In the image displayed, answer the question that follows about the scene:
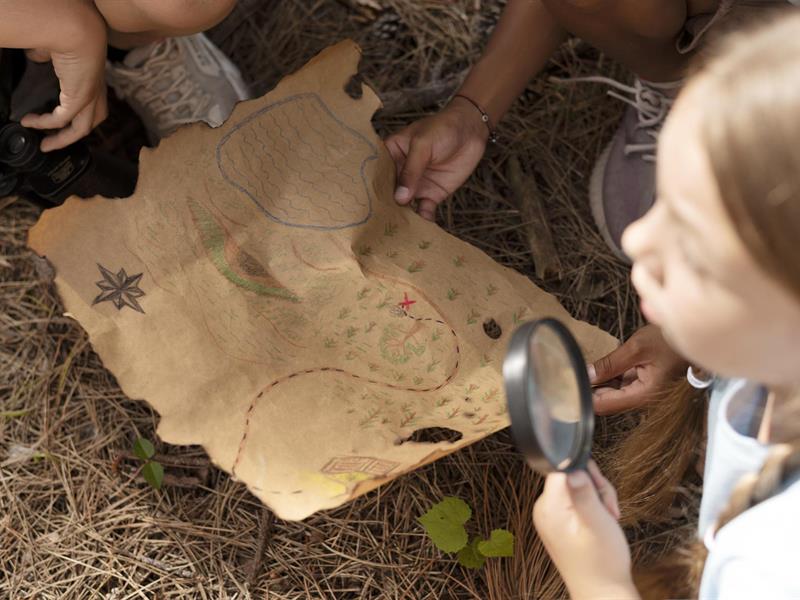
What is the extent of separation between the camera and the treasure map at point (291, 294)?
3.46 feet

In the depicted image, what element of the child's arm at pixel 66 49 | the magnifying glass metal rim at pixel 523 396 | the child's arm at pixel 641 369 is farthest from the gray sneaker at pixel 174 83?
the magnifying glass metal rim at pixel 523 396

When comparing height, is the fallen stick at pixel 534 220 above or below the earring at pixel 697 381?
below

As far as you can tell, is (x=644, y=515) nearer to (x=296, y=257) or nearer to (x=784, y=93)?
(x=296, y=257)

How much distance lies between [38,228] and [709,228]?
32.4 inches

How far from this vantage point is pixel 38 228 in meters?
1.07

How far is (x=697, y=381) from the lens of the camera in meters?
0.99

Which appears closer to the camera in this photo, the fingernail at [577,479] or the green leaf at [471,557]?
the fingernail at [577,479]

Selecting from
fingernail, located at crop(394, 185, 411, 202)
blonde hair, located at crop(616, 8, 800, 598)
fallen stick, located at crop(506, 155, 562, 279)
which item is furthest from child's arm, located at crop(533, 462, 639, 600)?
fallen stick, located at crop(506, 155, 562, 279)

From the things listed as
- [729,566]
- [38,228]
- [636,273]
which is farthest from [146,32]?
[729,566]

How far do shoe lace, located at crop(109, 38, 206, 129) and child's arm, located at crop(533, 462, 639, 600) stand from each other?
933 mm

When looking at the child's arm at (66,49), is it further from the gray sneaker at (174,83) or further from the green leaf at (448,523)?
the green leaf at (448,523)

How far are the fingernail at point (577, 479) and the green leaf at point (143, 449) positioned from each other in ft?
2.32

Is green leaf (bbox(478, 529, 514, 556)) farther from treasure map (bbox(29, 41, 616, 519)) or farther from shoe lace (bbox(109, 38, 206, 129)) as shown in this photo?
shoe lace (bbox(109, 38, 206, 129))

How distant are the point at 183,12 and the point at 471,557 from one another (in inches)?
33.9
